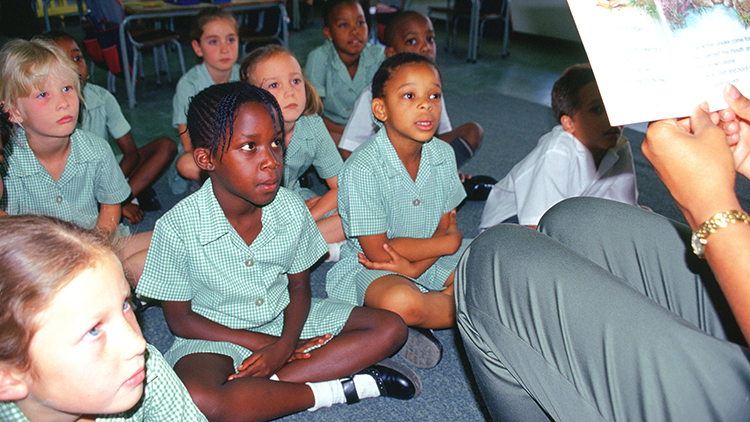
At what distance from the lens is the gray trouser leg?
589 mm

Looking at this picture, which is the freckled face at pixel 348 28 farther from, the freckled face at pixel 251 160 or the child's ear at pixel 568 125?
the freckled face at pixel 251 160

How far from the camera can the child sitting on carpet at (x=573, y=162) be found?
1.64 m

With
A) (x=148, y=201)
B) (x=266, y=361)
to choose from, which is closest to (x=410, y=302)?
(x=266, y=361)

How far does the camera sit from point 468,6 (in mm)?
5664

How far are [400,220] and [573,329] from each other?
3.02 feet

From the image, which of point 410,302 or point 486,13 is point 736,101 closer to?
point 410,302

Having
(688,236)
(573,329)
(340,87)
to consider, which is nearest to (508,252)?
(573,329)

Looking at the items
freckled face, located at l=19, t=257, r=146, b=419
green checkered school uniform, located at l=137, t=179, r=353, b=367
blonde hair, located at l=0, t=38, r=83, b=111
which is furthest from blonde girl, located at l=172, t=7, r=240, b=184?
freckled face, located at l=19, t=257, r=146, b=419

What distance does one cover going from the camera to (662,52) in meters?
0.78

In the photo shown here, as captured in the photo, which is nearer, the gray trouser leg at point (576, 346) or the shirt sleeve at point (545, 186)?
the gray trouser leg at point (576, 346)

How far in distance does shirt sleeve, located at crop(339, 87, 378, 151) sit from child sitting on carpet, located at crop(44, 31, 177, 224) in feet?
2.51

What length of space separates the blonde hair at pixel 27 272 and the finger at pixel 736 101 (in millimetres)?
921

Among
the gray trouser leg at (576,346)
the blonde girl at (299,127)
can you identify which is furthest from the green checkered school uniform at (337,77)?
the gray trouser leg at (576,346)

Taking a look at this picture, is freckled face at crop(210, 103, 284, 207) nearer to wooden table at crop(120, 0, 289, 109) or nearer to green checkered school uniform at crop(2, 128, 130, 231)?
green checkered school uniform at crop(2, 128, 130, 231)
